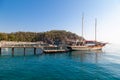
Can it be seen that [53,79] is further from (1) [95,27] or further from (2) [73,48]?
(1) [95,27]

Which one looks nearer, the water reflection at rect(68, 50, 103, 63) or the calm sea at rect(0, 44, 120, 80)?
the calm sea at rect(0, 44, 120, 80)

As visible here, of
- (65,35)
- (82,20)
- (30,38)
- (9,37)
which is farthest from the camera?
(65,35)

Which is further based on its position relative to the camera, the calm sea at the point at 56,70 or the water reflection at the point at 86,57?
the water reflection at the point at 86,57

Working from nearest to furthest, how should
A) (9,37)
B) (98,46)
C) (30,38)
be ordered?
(98,46)
(9,37)
(30,38)

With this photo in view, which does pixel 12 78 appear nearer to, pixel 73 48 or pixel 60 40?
pixel 73 48

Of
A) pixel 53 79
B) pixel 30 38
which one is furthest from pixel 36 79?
pixel 30 38

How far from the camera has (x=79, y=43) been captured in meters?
104

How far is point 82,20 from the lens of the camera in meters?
101

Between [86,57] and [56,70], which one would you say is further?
[86,57]

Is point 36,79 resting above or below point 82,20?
below

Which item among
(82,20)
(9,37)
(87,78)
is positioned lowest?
(87,78)

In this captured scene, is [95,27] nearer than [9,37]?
Yes

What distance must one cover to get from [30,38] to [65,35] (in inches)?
1926

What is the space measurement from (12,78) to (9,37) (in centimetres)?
11571
